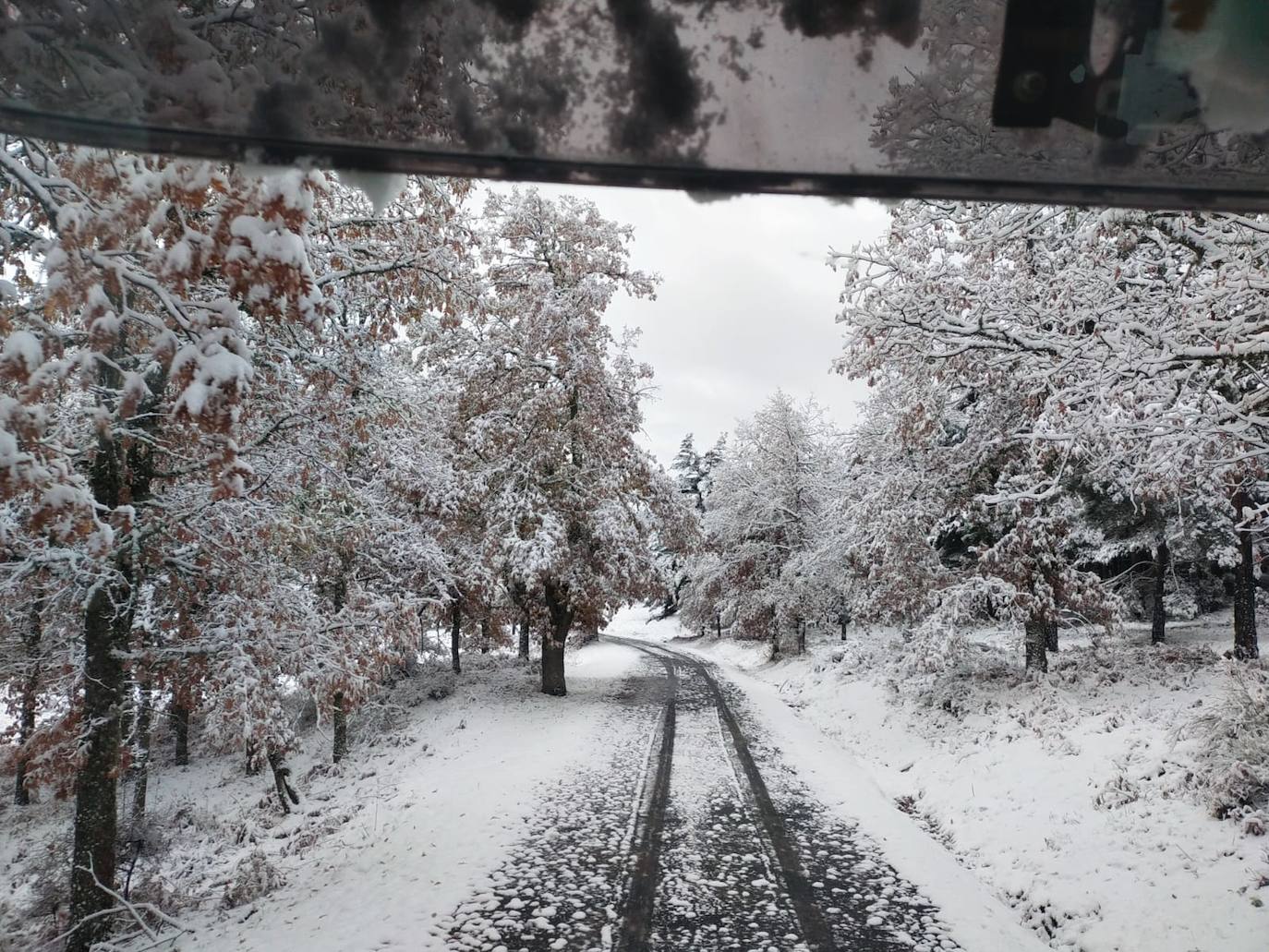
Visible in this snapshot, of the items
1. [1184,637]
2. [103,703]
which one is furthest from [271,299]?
[1184,637]

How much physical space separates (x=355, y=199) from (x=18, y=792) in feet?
56.4

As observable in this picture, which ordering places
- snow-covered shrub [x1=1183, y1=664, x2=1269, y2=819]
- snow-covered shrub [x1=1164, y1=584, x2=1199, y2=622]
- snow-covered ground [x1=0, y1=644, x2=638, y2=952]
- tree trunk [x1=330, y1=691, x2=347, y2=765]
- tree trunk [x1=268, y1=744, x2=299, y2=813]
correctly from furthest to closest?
snow-covered shrub [x1=1164, y1=584, x2=1199, y2=622] → tree trunk [x1=330, y1=691, x2=347, y2=765] → tree trunk [x1=268, y1=744, x2=299, y2=813] → snow-covered shrub [x1=1183, y1=664, x2=1269, y2=819] → snow-covered ground [x1=0, y1=644, x2=638, y2=952]

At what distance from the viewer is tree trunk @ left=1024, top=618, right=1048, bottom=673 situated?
13.6 metres

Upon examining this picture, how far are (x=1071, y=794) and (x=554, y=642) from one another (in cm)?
1215

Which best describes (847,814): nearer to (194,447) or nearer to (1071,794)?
(1071,794)

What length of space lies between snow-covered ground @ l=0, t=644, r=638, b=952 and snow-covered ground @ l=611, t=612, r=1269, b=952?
4917mm

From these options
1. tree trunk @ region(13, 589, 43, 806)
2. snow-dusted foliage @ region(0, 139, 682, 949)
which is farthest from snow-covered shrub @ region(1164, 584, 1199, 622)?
tree trunk @ region(13, 589, 43, 806)

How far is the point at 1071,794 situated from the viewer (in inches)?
336

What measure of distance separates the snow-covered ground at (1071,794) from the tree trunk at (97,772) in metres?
7.99

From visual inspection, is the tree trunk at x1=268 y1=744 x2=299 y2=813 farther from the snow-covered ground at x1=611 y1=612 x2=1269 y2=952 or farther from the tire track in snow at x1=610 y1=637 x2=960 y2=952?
the snow-covered ground at x1=611 y1=612 x2=1269 y2=952

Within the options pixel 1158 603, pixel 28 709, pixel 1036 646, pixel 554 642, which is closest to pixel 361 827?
pixel 28 709

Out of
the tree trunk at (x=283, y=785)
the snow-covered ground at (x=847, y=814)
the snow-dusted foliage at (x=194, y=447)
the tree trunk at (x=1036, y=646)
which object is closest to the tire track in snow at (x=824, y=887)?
the snow-covered ground at (x=847, y=814)

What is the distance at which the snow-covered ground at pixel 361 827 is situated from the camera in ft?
20.7

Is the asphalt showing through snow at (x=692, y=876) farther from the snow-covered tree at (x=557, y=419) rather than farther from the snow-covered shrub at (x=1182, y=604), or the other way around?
the snow-covered shrub at (x=1182, y=604)
